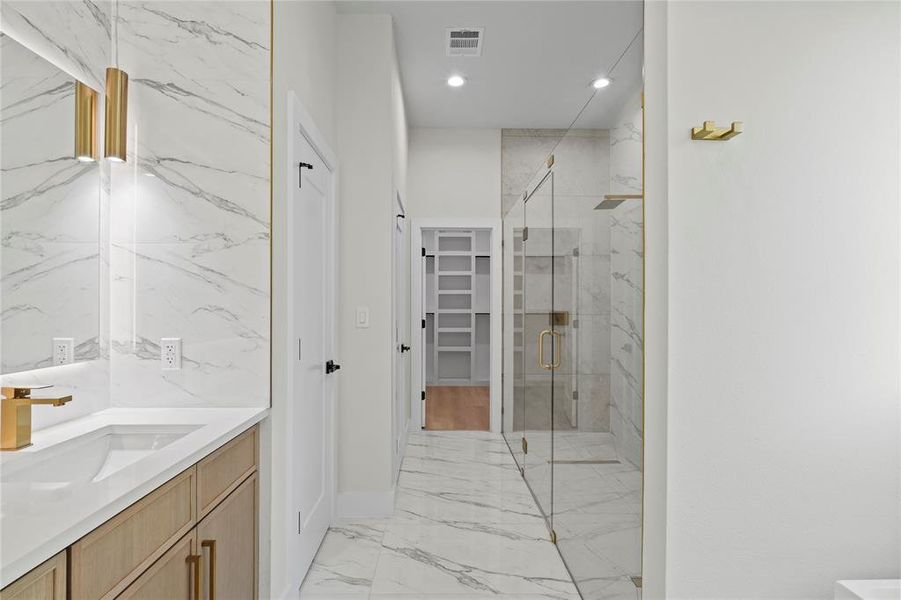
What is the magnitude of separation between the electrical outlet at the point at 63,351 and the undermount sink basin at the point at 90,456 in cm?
27

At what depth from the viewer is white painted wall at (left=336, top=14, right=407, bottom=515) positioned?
3146 millimetres

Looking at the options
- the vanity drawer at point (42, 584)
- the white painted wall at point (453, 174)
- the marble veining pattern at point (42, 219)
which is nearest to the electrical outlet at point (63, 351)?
the marble veining pattern at point (42, 219)

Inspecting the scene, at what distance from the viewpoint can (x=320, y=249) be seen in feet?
8.80

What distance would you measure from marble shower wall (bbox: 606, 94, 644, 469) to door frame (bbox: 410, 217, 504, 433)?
3245 millimetres

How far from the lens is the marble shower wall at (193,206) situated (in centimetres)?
188

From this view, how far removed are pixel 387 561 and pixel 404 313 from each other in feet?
7.54

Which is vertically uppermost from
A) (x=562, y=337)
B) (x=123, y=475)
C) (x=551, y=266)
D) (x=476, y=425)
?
(x=551, y=266)

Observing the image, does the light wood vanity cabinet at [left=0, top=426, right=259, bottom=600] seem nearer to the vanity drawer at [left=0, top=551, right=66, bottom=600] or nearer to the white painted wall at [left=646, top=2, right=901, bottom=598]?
the vanity drawer at [left=0, top=551, right=66, bottom=600]

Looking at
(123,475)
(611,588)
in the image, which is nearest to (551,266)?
(611,588)

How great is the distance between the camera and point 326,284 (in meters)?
2.81

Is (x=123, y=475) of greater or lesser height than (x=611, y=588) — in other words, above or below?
above

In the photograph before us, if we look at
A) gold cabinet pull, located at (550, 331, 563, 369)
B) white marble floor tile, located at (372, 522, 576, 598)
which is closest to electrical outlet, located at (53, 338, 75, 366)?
white marble floor tile, located at (372, 522, 576, 598)

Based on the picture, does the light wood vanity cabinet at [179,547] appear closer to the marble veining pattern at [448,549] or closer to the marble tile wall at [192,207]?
the marble tile wall at [192,207]

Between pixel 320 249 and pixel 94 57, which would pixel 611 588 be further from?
pixel 94 57
